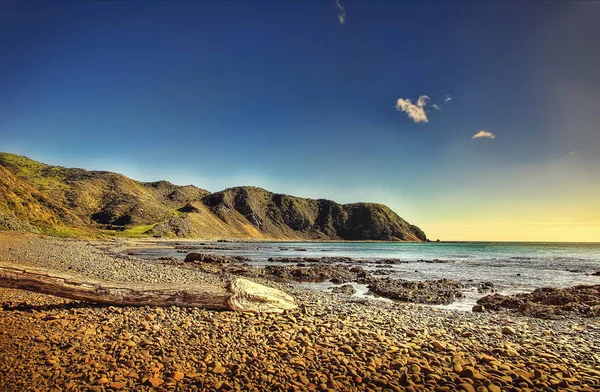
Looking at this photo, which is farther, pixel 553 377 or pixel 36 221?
pixel 36 221

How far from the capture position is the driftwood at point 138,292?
33.1ft

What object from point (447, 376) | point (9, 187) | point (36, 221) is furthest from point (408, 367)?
point (9, 187)

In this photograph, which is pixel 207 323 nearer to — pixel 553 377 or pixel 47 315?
pixel 47 315

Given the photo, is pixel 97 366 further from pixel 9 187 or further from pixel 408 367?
pixel 9 187

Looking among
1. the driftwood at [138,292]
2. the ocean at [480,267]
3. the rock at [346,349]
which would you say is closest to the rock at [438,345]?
the rock at [346,349]

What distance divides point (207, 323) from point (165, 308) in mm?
2154

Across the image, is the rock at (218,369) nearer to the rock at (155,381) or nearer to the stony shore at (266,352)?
the stony shore at (266,352)

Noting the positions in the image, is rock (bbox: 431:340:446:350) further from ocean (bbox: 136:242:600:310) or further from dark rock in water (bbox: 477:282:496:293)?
dark rock in water (bbox: 477:282:496:293)

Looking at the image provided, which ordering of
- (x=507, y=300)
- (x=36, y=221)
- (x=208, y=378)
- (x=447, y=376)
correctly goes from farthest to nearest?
(x=36, y=221) → (x=507, y=300) → (x=447, y=376) → (x=208, y=378)

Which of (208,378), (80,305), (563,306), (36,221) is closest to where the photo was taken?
Answer: (208,378)

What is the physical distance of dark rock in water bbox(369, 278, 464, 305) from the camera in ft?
60.7

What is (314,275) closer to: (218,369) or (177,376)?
(218,369)

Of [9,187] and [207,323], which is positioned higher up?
[9,187]

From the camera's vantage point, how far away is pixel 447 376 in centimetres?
666
